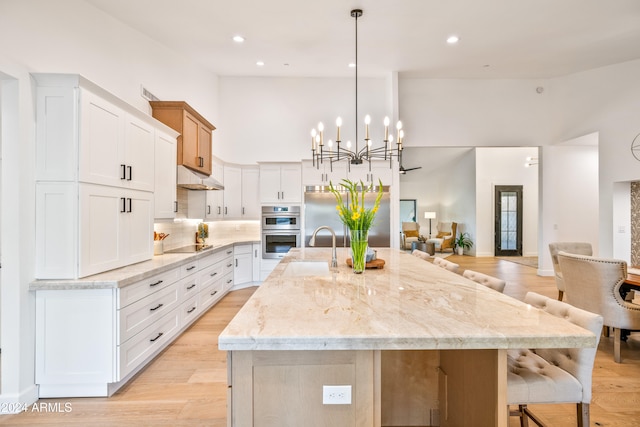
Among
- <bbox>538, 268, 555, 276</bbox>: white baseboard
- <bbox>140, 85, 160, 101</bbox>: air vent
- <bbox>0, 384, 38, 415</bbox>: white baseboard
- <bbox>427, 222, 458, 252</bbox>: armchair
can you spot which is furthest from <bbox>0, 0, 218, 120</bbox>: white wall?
<bbox>427, 222, 458, 252</bbox>: armchair

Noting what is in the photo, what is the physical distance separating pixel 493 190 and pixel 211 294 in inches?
359

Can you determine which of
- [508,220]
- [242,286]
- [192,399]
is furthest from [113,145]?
[508,220]

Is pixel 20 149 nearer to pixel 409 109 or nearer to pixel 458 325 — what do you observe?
pixel 458 325

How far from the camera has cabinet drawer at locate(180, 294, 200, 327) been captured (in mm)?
3309

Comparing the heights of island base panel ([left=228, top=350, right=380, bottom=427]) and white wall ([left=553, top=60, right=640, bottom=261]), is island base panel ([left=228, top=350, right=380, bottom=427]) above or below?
below

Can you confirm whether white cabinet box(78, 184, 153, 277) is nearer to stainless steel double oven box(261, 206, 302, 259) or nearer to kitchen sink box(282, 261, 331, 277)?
kitchen sink box(282, 261, 331, 277)

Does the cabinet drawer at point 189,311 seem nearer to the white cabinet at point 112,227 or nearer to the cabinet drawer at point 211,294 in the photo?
the cabinet drawer at point 211,294

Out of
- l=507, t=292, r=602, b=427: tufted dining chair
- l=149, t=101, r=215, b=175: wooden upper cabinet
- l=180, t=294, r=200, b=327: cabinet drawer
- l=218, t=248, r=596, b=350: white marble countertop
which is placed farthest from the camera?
l=149, t=101, r=215, b=175: wooden upper cabinet

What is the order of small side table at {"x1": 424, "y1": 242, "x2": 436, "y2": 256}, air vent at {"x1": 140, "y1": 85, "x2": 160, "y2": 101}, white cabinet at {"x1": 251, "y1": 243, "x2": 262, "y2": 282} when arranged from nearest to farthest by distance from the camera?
1. air vent at {"x1": 140, "y1": 85, "x2": 160, "y2": 101}
2. white cabinet at {"x1": 251, "y1": 243, "x2": 262, "y2": 282}
3. small side table at {"x1": 424, "y1": 242, "x2": 436, "y2": 256}

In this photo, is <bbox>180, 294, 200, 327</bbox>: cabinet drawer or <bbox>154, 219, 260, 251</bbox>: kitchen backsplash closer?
<bbox>180, 294, 200, 327</bbox>: cabinet drawer

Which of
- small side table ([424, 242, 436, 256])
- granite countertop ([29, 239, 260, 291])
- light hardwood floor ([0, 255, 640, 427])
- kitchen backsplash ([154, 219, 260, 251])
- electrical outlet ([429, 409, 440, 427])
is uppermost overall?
kitchen backsplash ([154, 219, 260, 251])

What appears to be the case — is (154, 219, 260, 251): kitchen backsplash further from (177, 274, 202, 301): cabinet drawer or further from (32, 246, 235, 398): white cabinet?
(32, 246, 235, 398): white cabinet

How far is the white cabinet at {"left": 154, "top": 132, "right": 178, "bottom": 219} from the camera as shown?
10.5 feet

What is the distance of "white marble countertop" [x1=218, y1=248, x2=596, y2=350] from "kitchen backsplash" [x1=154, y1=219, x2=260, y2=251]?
2972mm
